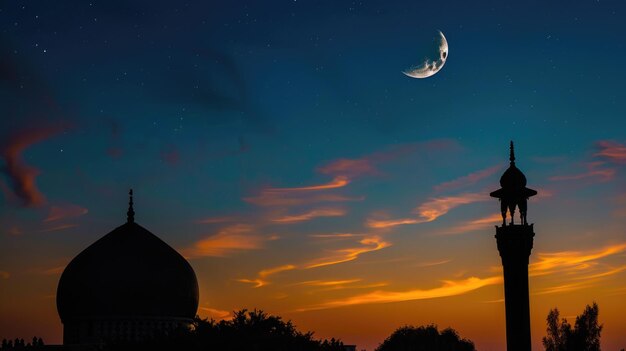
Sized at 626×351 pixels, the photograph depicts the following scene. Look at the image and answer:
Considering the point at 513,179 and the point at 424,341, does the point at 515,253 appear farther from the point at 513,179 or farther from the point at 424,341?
the point at 424,341

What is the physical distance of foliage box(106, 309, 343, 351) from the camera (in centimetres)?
4291

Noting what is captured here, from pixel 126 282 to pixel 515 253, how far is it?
27.9 meters

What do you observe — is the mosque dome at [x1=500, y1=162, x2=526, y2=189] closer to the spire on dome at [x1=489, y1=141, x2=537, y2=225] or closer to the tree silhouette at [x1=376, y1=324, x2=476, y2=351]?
the spire on dome at [x1=489, y1=141, x2=537, y2=225]

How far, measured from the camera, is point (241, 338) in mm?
43344

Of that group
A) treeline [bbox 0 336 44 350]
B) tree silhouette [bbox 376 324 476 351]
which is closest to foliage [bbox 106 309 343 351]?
treeline [bbox 0 336 44 350]

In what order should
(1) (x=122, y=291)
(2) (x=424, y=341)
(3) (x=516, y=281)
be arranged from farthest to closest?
(2) (x=424, y=341) < (1) (x=122, y=291) < (3) (x=516, y=281)

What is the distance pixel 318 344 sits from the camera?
4603 cm

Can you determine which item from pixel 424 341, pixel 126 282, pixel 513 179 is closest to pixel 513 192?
pixel 513 179

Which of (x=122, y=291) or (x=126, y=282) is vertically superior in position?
(x=126, y=282)

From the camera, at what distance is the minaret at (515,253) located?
127ft

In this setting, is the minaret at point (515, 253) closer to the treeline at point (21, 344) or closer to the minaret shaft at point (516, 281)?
the minaret shaft at point (516, 281)

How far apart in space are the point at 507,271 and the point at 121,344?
19.9 m

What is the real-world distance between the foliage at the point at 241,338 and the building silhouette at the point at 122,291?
34.1ft

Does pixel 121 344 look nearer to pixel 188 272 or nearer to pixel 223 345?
pixel 223 345
